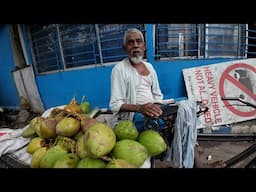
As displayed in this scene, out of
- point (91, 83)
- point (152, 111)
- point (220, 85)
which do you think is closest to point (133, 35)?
point (152, 111)

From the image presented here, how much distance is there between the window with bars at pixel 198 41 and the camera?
288 cm

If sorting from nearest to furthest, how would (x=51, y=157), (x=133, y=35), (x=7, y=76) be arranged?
(x=51, y=157), (x=133, y=35), (x=7, y=76)

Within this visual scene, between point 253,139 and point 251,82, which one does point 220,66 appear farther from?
point 253,139

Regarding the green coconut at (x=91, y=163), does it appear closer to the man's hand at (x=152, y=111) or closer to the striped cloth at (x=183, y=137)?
the man's hand at (x=152, y=111)

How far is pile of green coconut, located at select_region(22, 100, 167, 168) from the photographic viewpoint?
1.01 metres

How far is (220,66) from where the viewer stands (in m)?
2.98

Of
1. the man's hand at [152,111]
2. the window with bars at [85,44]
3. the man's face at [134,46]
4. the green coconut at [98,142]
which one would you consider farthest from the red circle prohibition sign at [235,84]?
the green coconut at [98,142]

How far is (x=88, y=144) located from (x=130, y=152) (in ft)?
0.66

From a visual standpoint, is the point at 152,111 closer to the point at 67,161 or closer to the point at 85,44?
the point at 67,161

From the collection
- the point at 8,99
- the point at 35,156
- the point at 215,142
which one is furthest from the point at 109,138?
the point at 8,99

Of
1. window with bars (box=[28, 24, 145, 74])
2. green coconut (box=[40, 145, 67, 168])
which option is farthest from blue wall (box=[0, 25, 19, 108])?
green coconut (box=[40, 145, 67, 168])

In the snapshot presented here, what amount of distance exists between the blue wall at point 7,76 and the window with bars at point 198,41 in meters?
1.63

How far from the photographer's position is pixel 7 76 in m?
2.43

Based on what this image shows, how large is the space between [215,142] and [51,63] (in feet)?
6.53
